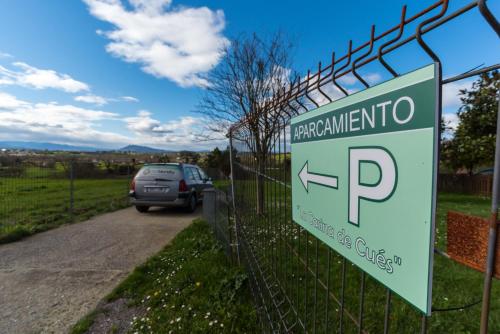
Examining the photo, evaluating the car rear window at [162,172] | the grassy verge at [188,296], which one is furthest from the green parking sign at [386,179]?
the car rear window at [162,172]

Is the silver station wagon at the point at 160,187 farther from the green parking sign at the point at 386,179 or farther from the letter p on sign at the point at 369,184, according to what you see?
the letter p on sign at the point at 369,184

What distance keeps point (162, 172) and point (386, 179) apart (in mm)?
8251

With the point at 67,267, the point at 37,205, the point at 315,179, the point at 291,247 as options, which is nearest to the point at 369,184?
the point at 315,179

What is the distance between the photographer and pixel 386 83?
0.77m

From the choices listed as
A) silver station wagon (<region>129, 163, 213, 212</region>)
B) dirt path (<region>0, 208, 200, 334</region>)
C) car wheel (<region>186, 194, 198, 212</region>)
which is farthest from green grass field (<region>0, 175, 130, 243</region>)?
car wheel (<region>186, 194, 198, 212</region>)

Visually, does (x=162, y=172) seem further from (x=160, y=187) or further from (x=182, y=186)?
(x=182, y=186)

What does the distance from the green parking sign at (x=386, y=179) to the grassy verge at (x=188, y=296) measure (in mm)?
2086

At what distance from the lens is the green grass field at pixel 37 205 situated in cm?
641

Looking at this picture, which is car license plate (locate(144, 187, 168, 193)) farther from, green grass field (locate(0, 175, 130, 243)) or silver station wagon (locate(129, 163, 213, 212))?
green grass field (locate(0, 175, 130, 243))

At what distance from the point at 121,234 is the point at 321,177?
610 centimetres

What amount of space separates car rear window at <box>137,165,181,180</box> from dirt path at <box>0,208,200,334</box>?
154 centimetres

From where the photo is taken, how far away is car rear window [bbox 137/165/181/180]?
8375 millimetres

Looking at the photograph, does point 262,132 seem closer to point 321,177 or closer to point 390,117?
point 321,177

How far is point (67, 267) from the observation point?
428 centimetres
